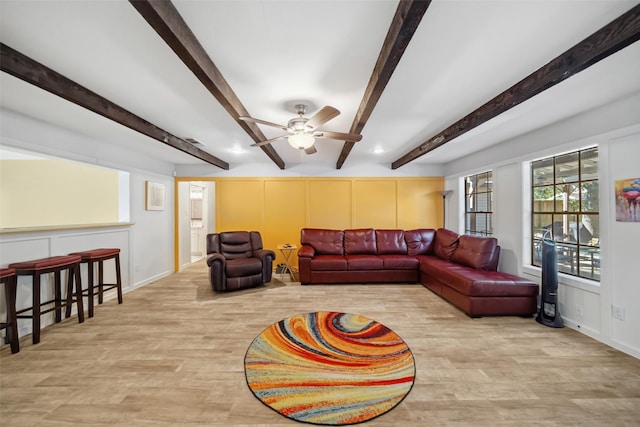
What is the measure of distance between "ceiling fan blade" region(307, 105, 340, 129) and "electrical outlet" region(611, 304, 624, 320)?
324cm

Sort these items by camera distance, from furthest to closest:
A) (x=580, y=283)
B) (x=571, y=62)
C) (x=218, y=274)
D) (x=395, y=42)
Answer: (x=218, y=274) → (x=580, y=283) → (x=571, y=62) → (x=395, y=42)

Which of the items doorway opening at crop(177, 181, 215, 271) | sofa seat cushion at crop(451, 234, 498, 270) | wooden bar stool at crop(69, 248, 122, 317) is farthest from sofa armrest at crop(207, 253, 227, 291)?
sofa seat cushion at crop(451, 234, 498, 270)

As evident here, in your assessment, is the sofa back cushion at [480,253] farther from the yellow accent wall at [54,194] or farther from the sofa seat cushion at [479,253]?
the yellow accent wall at [54,194]

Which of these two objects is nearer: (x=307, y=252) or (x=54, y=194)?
(x=54, y=194)

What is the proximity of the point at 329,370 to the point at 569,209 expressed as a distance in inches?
132

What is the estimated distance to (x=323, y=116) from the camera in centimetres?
220

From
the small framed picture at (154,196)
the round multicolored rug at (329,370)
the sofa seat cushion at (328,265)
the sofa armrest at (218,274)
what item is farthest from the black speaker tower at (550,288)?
the small framed picture at (154,196)

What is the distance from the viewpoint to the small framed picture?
4348 millimetres

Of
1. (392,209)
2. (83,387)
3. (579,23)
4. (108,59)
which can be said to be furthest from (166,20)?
(392,209)

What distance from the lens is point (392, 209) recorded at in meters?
5.46

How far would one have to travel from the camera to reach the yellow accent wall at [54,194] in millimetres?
3332

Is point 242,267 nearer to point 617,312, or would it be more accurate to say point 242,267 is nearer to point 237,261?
point 237,261

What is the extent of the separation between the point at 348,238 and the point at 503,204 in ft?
8.85

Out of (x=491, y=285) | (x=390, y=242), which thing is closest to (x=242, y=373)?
(x=491, y=285)
